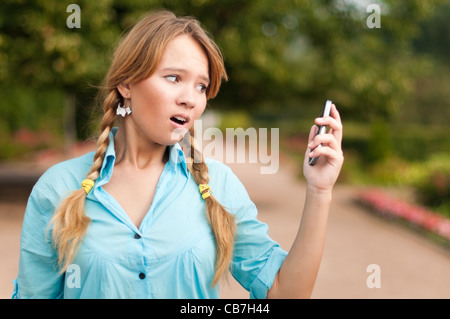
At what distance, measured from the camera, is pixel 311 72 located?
1070 cm

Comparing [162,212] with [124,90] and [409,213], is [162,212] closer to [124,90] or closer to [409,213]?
[124,90]

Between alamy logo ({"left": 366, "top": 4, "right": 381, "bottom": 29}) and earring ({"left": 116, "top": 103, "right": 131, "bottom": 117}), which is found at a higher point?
alamy logo ({"left": 366, "top": 4, "right": 381, "bottom": 29})

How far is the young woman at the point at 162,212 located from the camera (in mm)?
1582

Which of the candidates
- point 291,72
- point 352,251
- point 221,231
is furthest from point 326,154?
point 291,72

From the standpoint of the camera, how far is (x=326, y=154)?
151cm

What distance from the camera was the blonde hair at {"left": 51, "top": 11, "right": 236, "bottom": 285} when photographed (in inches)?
62.5

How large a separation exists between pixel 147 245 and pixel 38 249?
367 millimetres

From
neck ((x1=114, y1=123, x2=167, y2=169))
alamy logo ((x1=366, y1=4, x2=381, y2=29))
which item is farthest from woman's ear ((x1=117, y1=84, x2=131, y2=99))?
alamy logo ((x1=366, y1=4, x2=381, y2=29))

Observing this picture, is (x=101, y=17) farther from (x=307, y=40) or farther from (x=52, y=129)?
(x=52, y=129)

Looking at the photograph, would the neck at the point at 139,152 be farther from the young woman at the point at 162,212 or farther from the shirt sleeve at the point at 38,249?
the shirt sleeve at the point at 38,249

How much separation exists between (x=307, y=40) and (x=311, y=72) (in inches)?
27.5

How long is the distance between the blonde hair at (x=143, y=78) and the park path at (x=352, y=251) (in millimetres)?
1852

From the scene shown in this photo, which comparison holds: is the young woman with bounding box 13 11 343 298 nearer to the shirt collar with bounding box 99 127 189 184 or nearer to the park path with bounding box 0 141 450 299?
the shirt collar with bounding box 99 127 189 184
